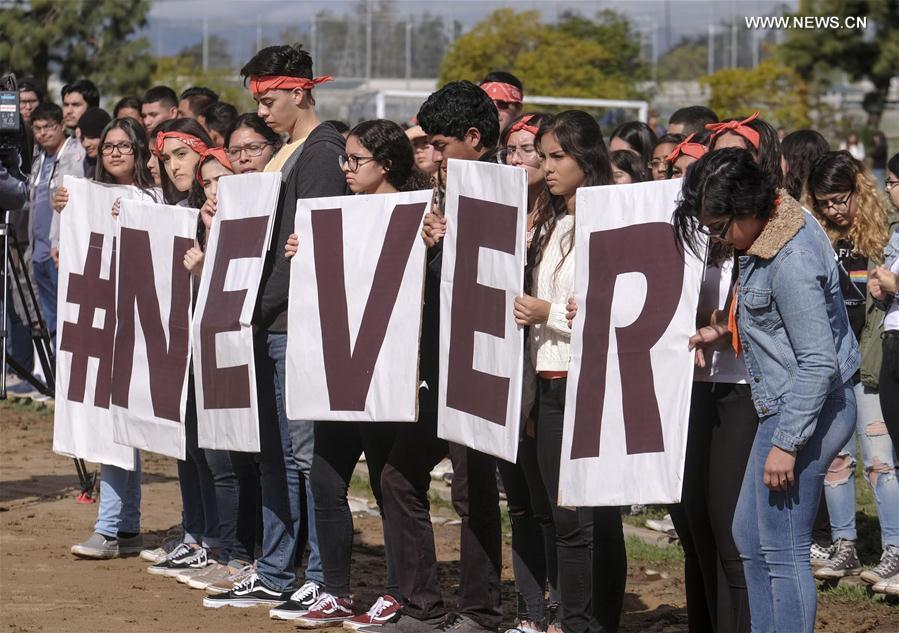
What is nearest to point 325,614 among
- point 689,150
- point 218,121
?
point 689,150

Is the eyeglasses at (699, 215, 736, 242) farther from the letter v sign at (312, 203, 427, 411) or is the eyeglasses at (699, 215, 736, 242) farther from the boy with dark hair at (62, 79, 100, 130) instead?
the boy with dark hair at (62, 79, 100, 130)

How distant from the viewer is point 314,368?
5.91 m

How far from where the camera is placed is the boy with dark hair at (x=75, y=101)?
11.8 meters

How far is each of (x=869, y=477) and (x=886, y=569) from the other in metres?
0.54

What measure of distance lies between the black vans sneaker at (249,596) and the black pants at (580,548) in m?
1.67

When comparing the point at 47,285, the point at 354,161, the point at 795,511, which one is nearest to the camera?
the point at 795,511

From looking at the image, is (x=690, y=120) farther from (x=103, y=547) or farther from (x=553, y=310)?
(x=103, y=547)

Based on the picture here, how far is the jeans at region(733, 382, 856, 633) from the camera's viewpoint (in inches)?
179

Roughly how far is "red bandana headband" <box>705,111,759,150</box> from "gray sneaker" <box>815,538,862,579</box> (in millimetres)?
2648

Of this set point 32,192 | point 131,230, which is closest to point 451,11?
point 32,192

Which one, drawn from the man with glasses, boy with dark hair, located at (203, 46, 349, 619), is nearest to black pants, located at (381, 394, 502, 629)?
boy with dark hair, located at (203, 46, 349, 619)

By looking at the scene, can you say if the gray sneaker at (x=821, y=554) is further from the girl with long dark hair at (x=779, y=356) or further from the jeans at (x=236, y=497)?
the jeans at (x=236, y=497)

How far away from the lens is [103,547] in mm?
7477

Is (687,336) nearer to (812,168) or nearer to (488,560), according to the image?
(488,560)
